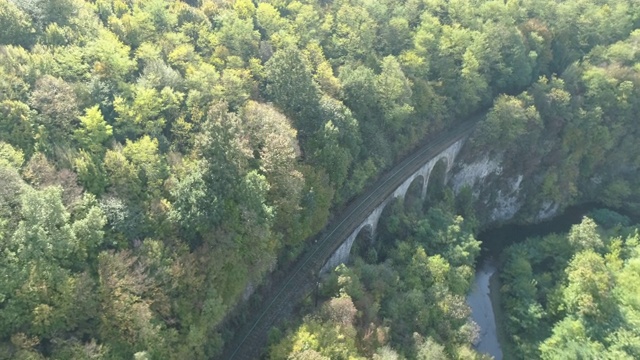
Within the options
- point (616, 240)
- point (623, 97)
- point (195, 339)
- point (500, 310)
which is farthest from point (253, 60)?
point (623, 97)

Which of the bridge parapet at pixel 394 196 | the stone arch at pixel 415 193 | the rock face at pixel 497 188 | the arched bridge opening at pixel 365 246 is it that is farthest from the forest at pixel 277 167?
the bridge parapet at pixel 394 196

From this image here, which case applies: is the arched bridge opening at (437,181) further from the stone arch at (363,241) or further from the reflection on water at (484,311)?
the stone arch at (363,241)

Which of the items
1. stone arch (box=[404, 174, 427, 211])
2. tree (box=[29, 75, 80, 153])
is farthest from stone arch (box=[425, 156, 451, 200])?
tree (box=[29, 75, 80, 153])

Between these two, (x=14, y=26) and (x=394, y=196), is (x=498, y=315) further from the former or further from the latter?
(x=14, y=26)

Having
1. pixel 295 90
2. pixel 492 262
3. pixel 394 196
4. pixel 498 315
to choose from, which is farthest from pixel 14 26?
pixel 492 262

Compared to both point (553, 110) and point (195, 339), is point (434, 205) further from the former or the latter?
point (195, 339)
